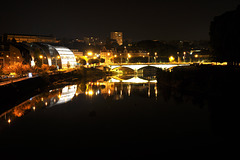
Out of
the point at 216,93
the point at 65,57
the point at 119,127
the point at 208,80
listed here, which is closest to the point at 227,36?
the point at 208,80

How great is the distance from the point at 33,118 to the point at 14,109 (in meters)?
5.31

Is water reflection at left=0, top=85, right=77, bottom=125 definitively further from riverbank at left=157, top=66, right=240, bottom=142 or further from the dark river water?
riverbank at left=157, top=66, right=240, bottom=142

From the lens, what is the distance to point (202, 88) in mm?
43125

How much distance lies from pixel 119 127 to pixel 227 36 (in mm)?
27736

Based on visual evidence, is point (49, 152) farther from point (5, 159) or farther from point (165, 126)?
point (165, 126)

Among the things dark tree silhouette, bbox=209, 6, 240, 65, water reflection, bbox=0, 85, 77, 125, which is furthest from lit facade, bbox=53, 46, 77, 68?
dark tree silhouette, bbox=209, 6, 240, 65

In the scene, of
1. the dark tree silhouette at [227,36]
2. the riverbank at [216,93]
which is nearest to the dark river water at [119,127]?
the riverbank at [216,93]

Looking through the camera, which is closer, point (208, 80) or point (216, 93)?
point (216, 93)

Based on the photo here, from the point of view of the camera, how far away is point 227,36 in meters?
43.0

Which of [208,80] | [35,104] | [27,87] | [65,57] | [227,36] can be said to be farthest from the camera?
[65,57]

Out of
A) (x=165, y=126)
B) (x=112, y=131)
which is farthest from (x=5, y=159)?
(x=165, y=126)

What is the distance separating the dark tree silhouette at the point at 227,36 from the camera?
4041 cm

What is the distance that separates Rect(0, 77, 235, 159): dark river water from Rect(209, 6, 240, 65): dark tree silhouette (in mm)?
9492

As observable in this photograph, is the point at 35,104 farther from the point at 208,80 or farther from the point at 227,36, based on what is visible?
the point at 227,36
